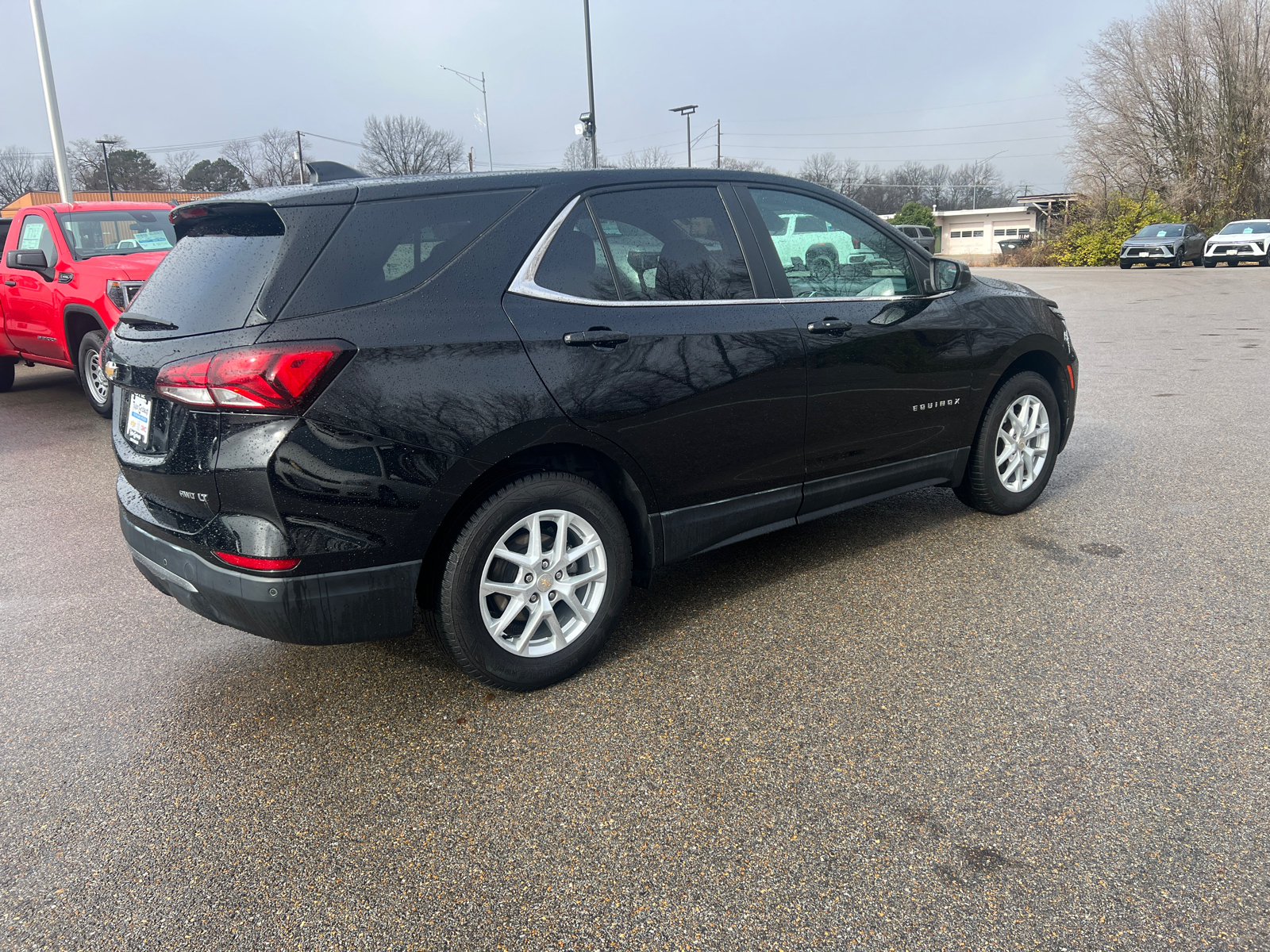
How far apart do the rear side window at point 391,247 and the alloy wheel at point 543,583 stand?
87 centimetres

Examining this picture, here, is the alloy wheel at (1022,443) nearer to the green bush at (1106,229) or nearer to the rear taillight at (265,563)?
the rear taillight at (265,563)

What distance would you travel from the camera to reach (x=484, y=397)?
A: 2.86 m

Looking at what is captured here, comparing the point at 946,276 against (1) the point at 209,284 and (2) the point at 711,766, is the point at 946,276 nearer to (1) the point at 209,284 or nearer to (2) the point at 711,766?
(2) the point at 711,766

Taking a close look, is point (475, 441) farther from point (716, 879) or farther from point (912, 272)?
point (912, 272)

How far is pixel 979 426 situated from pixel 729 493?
176 centimetres

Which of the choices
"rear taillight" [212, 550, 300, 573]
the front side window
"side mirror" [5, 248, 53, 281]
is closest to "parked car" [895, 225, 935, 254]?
the front side window

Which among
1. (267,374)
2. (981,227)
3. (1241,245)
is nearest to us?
(267,374)

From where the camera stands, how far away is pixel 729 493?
3598 mm

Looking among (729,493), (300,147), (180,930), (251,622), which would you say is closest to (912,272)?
(729,493)

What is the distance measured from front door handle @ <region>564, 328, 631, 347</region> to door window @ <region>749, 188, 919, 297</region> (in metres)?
0.94

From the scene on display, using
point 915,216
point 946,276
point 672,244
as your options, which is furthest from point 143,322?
point 915,216

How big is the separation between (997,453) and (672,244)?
91.7 inches

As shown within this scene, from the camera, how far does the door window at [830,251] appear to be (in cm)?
380

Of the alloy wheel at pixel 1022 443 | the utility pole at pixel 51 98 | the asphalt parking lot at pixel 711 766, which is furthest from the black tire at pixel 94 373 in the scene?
the utility pole at pixel 51 98
